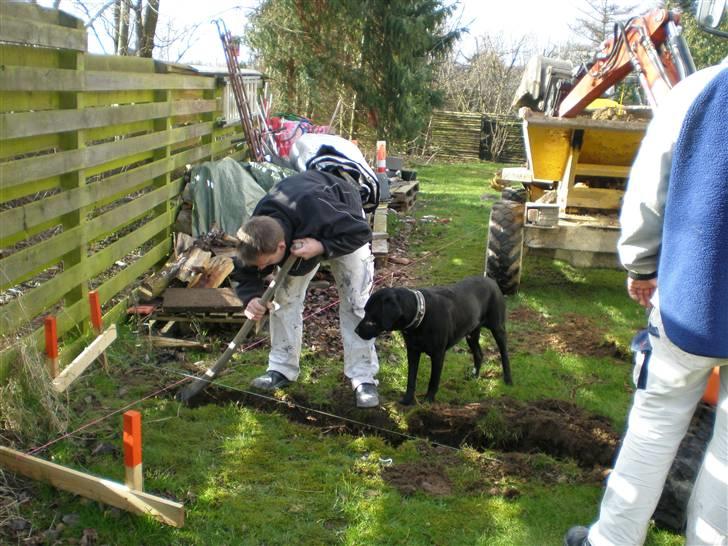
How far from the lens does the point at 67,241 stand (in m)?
4.75

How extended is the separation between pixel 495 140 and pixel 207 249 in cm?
1624

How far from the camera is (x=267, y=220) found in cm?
388

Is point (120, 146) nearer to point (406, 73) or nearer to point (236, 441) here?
point (236, 441)

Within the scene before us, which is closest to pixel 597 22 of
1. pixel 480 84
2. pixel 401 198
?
pixel 480 84

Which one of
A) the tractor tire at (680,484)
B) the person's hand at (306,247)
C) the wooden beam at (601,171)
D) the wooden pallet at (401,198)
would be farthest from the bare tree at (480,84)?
the tractor tire at (680,484)

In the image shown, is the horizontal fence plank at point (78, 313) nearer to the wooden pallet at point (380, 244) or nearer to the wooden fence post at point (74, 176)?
the wooden fence post at point (74, 176)

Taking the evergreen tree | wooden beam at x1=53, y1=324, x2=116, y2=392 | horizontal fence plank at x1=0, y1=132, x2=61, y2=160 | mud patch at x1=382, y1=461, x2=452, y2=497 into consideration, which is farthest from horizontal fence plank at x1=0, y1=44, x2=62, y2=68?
Answer: the evergreen tree

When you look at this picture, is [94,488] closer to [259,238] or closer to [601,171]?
[259,238]

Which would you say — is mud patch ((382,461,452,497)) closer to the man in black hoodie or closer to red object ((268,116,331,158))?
the man in black hoodie

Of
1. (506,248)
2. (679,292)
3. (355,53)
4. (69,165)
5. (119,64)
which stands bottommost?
(506,248)

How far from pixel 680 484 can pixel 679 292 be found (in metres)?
1.29

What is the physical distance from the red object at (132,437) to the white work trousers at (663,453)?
1.92m

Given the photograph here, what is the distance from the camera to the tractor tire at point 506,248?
6.84 m

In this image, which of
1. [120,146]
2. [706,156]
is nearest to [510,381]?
[706,156]
